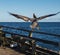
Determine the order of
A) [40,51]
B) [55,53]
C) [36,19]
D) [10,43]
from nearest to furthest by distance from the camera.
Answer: [36,19] < [55,53] < [40,51] < [10,43]

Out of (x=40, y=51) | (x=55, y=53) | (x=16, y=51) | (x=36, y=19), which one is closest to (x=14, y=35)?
(x=16, y=51)

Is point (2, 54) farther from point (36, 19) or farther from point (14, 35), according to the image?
point (36, 19)

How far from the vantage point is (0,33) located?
15227 mm

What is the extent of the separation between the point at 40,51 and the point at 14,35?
192 centimetres

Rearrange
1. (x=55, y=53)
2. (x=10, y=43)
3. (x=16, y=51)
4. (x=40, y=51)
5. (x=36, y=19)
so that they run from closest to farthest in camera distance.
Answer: (x=36, y=19), (x=55, y=53), (x=40, y=51), (x=16, y=51), (x=10, y=43)

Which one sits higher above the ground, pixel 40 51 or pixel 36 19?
pixel 36 19

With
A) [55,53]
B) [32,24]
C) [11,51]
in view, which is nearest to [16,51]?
[11,51]

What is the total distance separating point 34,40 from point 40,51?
2.79 feet

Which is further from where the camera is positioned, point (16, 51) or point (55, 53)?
point (16, 51)

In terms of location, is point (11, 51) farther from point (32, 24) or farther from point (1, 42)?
point (32, 24)

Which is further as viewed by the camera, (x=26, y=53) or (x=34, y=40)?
(x=26, y=53)

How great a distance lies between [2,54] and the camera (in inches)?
492

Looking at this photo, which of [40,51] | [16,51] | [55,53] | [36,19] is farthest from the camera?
[16,51]

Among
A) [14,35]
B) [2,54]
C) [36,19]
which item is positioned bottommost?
[2,54]
